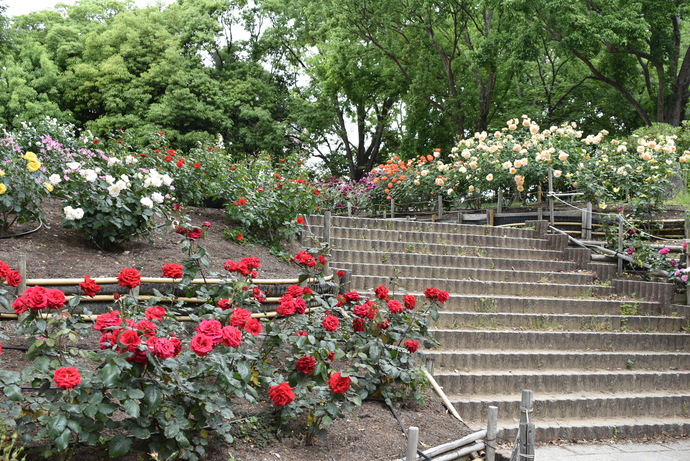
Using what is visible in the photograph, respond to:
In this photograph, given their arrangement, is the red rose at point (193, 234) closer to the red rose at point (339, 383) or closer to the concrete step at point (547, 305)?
the red rose at point (339, 383)

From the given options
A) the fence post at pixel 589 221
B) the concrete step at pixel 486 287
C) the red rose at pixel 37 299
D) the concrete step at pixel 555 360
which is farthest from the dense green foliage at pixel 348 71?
the red rose at pixel 37 299

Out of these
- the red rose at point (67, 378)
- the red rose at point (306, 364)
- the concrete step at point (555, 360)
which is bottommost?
the concrete step at point (555, 360)

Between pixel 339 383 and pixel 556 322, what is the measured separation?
189 inches

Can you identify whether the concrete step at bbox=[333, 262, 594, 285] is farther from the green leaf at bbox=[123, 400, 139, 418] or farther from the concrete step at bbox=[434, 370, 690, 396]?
the green leaf at bbox=[123, 400, 139, 418]

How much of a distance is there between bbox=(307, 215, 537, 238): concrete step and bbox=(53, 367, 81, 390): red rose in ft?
20.1

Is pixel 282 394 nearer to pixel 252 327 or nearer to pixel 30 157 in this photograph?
pixel 252 327

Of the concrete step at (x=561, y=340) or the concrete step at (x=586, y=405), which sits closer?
the concrete step at (x=586, y=405)

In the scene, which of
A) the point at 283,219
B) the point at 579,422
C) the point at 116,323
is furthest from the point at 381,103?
the point at 116,323

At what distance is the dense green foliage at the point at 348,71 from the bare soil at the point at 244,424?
9.88 m

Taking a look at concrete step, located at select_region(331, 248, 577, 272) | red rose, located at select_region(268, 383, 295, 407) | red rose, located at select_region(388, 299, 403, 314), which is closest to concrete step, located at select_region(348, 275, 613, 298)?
concrete step, located at select_region(331, 248, 577, 272)

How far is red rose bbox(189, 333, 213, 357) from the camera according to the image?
2816 mm

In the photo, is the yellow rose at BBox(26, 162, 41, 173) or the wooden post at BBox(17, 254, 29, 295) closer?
the wooden post at BBox(17, 254, 29, 295)

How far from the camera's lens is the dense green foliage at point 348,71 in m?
16.1

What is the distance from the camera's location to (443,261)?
339 inches
